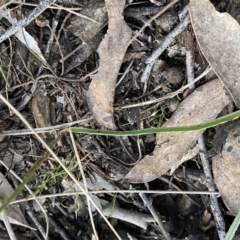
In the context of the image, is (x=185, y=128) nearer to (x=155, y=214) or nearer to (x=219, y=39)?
(x=219, y=39)

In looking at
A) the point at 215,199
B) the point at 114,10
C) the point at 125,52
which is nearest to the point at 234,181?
the point at 215,199

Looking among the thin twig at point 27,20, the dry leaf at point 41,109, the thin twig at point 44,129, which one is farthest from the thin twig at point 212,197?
the thin twig at point 27,20

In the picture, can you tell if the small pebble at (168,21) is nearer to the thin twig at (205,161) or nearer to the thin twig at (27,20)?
the thin twig at (205,161)

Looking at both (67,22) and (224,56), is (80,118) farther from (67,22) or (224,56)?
(224,56)

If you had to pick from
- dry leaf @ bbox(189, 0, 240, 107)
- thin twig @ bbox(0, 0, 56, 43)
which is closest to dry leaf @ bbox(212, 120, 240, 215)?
dry leaf @ bbox(189, 0, 240, 107)

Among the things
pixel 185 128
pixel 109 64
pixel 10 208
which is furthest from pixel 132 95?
pixel 10 208
